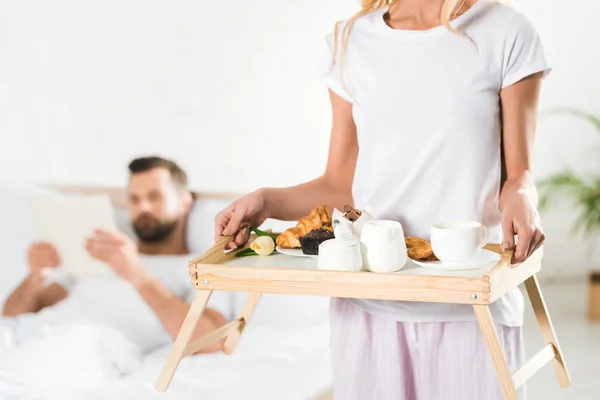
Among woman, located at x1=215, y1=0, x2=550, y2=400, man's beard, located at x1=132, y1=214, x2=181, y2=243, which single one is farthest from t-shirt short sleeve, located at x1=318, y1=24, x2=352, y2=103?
man's beard, located at x1=132, y1=214, x2=181, y2=243

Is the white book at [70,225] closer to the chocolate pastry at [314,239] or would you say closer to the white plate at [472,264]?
the chocolate pastry at [314,239]

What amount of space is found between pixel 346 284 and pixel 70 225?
2598 mm

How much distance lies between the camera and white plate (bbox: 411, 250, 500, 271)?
1167 mm

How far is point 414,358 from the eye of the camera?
1389 millimetres

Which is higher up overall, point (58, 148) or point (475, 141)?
point (475, 141)

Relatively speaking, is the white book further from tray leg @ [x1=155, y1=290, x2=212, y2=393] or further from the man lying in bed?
tray leg @ [x1=155, y1=290, x2=212, y2=393]

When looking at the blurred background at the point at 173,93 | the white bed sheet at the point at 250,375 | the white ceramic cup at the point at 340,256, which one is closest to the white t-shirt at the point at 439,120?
the white ceramic cup at the point at 340,256

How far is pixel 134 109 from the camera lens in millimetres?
3473

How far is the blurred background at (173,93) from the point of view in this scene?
330cm

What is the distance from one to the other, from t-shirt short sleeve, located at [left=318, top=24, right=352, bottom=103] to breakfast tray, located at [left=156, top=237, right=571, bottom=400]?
1.08 ft

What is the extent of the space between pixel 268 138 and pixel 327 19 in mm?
535

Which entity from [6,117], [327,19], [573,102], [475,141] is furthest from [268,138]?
[475,141]

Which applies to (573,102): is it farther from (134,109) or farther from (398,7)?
(398,7)

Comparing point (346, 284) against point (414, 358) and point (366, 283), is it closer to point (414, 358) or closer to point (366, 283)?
point (366, 283)
